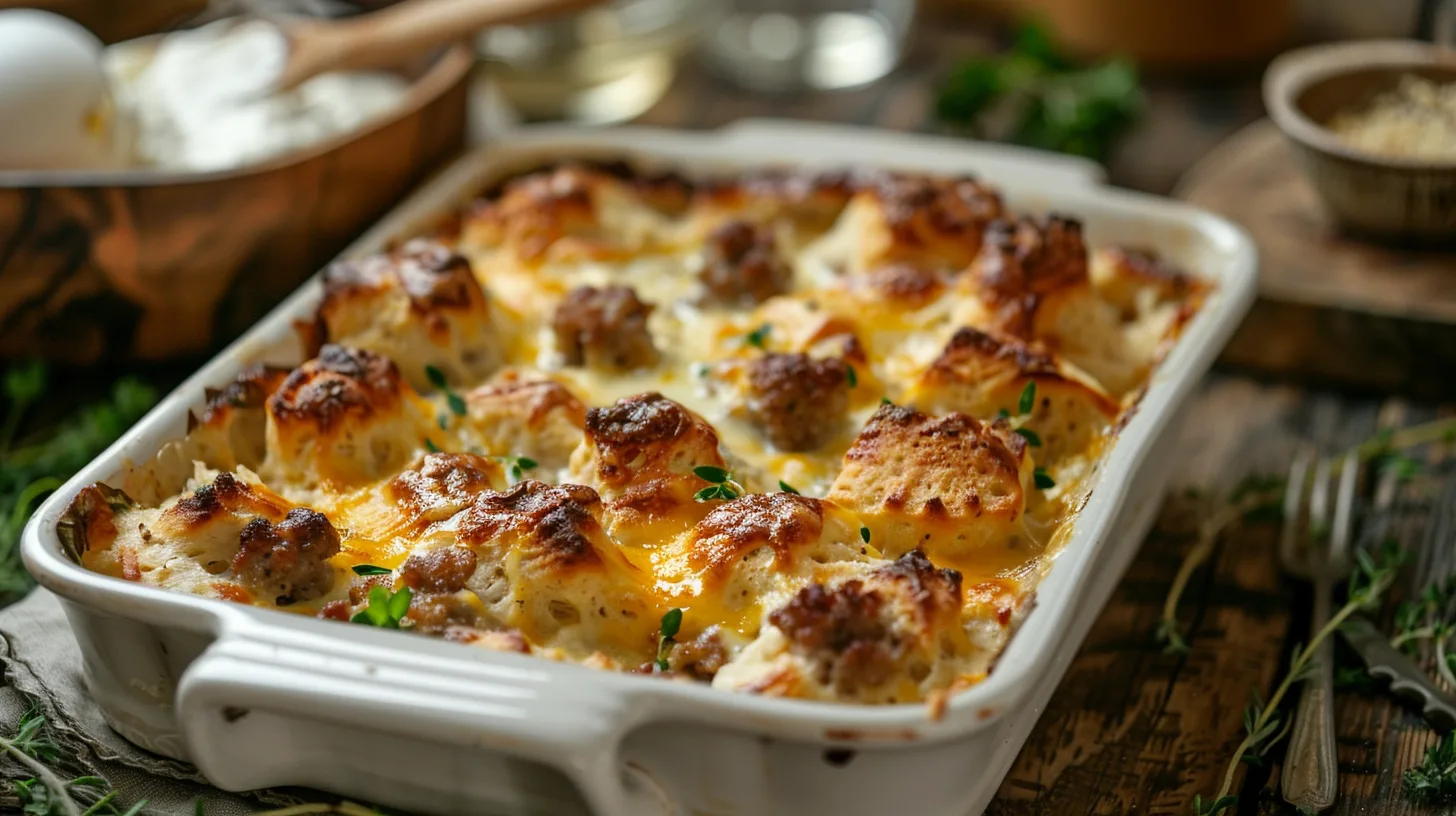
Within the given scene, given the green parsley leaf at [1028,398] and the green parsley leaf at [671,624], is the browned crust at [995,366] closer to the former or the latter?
the green parsley leaf at [1028,398]

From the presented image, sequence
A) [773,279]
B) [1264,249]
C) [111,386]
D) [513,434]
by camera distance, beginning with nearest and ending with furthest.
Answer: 1. [513,434]
2. [773,279]
3. [111,386]
4. [1264,249]

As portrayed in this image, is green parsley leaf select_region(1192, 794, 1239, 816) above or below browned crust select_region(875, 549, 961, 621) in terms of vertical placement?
below

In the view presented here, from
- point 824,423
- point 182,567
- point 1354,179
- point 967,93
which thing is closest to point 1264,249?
point 1354,179

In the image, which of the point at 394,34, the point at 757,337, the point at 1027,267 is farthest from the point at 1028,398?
the point at 394,34

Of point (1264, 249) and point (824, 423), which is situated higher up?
point (824, 423)

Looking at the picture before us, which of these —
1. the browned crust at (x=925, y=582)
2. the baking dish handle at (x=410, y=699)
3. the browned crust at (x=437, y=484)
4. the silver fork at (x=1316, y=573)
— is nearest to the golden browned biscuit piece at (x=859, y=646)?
the browned crust at (x=925, y=582)

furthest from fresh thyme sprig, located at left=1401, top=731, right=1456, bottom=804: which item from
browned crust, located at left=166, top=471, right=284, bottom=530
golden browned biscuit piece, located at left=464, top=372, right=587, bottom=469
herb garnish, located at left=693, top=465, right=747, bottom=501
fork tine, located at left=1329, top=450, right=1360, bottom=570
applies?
browned crust, located at left=166, top=471, right=284, bottom=530

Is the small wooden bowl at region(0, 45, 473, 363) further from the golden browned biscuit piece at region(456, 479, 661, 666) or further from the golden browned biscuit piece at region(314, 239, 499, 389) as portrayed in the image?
the golden browned biscuit piece at region(456, 479, 661, 666)

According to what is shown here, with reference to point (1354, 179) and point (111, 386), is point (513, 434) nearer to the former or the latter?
point (111, 386)
